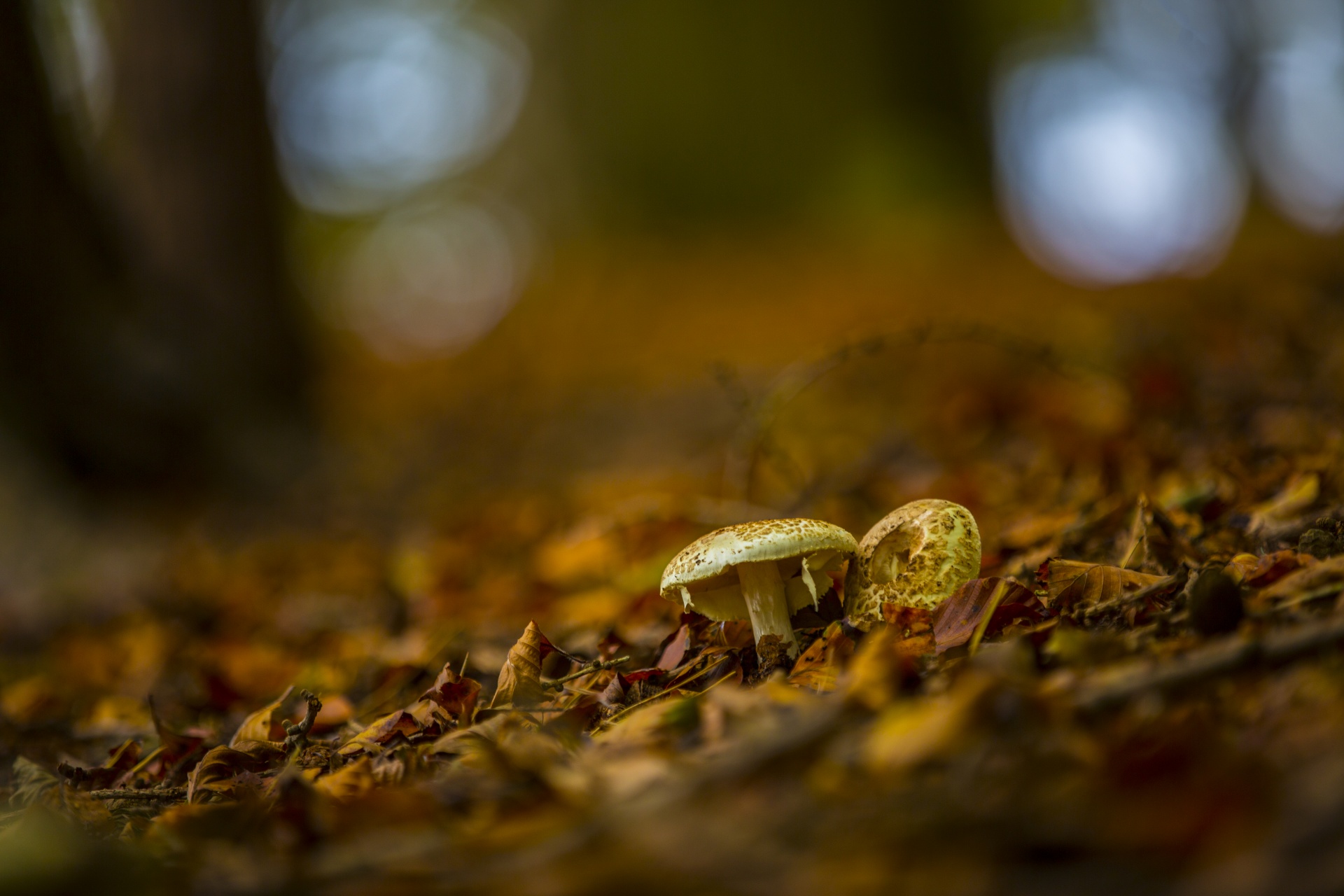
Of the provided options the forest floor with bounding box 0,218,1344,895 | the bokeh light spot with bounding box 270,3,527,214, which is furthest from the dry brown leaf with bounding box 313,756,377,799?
the bokeh light spot with bounding box 270,3,527,214

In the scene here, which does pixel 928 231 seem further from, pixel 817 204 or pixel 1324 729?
pixel 1324 729

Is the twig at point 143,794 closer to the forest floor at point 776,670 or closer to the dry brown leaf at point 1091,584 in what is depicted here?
the forest floor at point 776,670

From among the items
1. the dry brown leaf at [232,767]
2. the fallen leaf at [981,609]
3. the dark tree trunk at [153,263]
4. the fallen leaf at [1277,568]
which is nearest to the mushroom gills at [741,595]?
the fallen leaf at [981,609]

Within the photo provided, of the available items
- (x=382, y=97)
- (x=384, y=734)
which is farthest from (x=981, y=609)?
(x=382, y=97)

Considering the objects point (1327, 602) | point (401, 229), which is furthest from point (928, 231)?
point (401, 229)

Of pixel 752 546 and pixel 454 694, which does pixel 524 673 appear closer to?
pixel 454 694

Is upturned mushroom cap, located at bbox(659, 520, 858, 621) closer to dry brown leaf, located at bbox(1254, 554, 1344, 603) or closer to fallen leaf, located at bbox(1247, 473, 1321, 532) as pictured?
dry brown leaf, located at bbox(1254, 554, 1344, 603)
